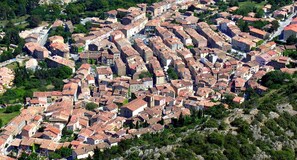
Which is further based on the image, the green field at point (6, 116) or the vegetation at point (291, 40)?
the vegetation at point (291, 40)

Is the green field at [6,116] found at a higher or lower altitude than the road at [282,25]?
lower

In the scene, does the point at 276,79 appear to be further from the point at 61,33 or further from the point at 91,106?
the point at 61,33

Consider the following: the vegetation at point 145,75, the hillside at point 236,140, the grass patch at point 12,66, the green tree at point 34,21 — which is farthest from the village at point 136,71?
the hillside at point 236,140

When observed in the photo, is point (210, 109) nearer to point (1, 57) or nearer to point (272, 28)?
point (272, 28)

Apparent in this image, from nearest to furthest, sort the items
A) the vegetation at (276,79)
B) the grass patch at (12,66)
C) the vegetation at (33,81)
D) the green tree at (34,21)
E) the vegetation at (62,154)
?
the vegetation at (62,154) < the vegetation at (276,79) < the vegetation at (33,81) < the grass patch at (12,66) < the green tree at (34,21)

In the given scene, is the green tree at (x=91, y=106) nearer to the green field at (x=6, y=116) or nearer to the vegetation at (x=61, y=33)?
the green field at (x=6, y=116)

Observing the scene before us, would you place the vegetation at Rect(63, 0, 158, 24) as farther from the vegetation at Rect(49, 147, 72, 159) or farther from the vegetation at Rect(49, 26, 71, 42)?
the vegetation at Rect(49, 147, 72, 159)

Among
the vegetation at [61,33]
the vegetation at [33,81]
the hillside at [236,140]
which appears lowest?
the vegetation at [61,33]

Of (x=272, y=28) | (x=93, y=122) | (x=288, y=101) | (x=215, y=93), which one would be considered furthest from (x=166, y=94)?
(x=272, y=28)
